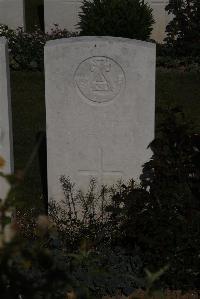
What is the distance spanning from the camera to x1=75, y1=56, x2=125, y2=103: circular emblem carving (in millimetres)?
4973

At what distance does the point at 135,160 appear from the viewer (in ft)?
17.0

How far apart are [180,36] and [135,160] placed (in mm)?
6057

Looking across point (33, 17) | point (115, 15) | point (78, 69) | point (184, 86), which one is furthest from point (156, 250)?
point (33, 17)

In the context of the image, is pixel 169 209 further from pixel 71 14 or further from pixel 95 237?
pixel 71 14

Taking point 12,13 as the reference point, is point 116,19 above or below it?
below

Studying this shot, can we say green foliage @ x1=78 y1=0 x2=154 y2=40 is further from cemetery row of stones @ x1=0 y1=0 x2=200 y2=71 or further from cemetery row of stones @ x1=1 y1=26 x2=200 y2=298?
cemetery row of stones @ x1=1 y1=26 x2=200 y2=298

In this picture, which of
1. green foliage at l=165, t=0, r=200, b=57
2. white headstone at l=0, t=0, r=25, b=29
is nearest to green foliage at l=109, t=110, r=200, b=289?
green foliage at l=165, t=0, r=200, b=57

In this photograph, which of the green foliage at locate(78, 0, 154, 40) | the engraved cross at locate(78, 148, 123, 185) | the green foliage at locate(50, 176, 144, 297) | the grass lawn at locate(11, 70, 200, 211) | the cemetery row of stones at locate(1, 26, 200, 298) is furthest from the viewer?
the green foliage at locate(78, 0, 154, 40)

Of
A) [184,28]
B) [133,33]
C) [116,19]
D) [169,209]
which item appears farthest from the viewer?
[184,28]

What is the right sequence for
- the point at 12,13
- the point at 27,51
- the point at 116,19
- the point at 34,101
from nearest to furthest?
the point at 34,101
the point at 27,51
the point at 116,19
the point at 12,13

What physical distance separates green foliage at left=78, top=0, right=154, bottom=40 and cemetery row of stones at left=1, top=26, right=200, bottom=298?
5392 millimetres

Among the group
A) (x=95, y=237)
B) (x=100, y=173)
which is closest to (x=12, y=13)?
(x=100, y=173)

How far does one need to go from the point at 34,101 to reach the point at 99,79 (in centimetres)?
413

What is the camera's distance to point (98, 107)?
5070mm
